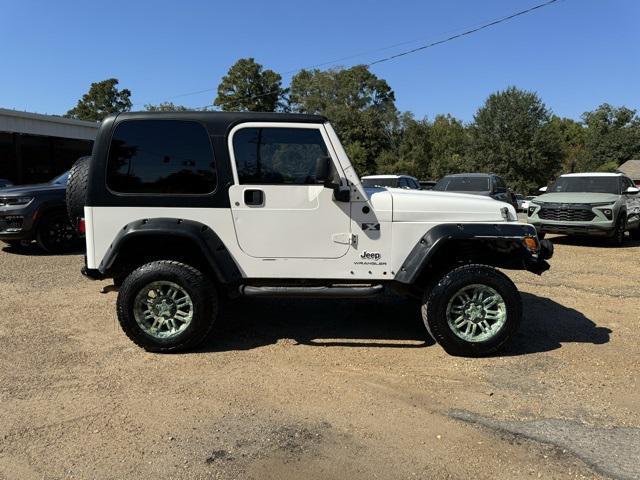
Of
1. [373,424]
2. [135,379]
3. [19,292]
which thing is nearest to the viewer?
[373,424]

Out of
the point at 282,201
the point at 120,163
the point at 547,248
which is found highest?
the point at 120,163

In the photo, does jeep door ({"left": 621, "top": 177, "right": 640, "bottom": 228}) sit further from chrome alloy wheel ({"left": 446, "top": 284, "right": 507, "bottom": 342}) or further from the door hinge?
the door hinge

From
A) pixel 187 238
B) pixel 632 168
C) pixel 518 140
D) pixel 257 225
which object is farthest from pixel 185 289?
pixel 632 168

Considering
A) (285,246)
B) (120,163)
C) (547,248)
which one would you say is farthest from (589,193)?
(120,163)

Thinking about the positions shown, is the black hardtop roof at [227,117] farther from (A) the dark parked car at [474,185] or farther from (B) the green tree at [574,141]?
(B) the green tree at [574,141]

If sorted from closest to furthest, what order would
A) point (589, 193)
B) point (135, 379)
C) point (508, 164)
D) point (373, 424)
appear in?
point (373, 424)
point (135, 379)
point (589, 193)
point (508, 164)

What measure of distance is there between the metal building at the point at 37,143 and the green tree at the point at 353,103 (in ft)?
85.8

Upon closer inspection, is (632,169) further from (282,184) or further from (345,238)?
(282,184)

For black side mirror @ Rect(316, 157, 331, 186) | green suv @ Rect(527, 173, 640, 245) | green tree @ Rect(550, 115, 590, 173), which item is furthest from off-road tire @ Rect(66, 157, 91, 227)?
green tree @ Rect(550, 115, 590, 173)

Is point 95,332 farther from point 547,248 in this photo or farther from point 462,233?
point 547,248

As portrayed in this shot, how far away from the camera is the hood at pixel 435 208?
4.65 m

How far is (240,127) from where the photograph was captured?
4578 millimetres

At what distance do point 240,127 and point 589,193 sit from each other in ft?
34.3

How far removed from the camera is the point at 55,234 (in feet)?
32.6
